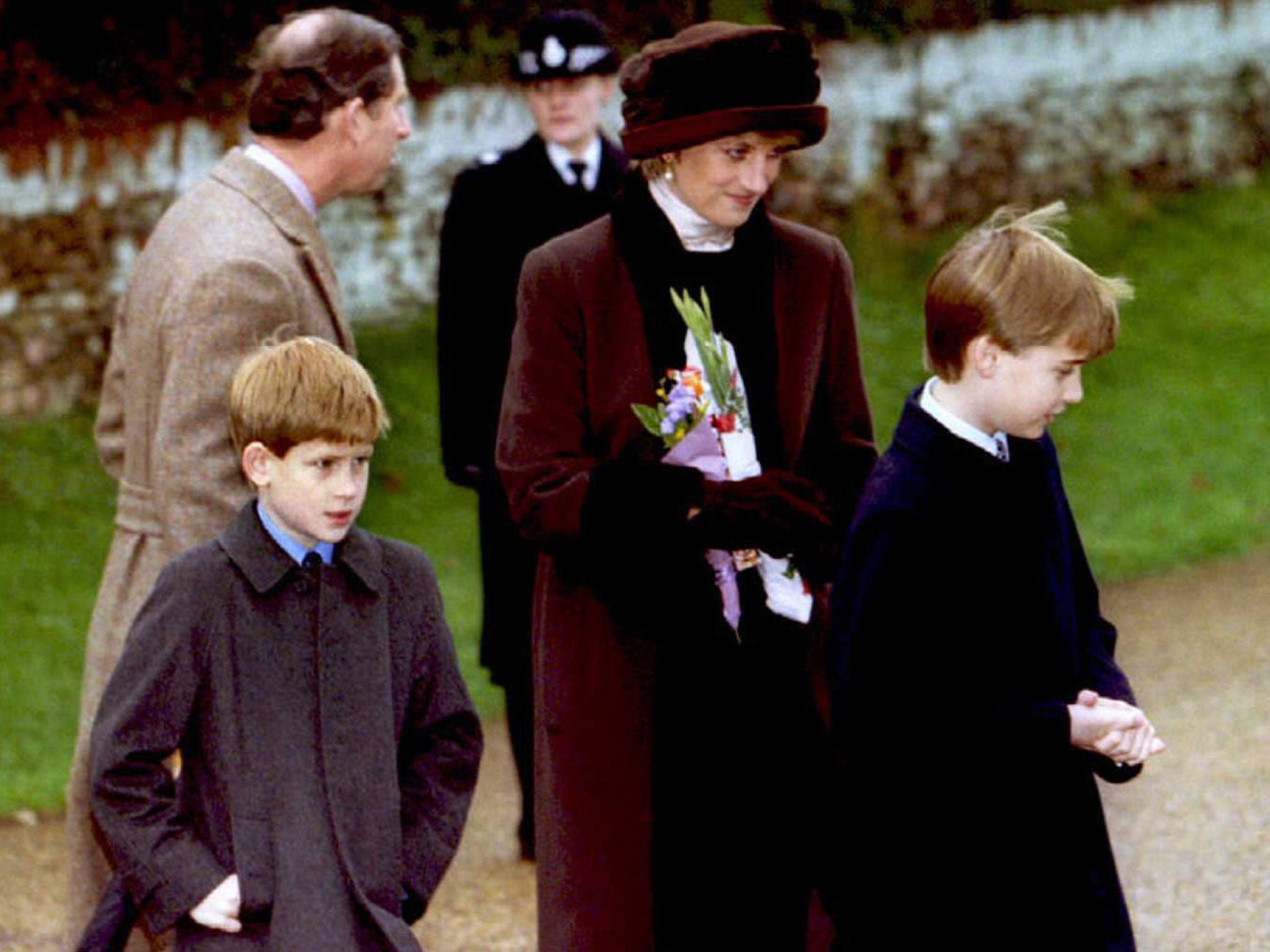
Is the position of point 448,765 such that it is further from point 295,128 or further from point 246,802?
point 295,128

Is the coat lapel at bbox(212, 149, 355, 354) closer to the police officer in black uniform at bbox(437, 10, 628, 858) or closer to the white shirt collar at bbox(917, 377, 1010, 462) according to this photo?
the white shirt collar at bbox(917, 377, 1010, 462)

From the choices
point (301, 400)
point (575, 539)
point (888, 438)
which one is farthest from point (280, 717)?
point (888, 438)

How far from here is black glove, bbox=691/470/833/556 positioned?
434 centimetres

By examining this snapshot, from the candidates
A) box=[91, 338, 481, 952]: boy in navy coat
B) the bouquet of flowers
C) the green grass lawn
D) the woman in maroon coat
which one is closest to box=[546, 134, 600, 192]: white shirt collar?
the woman in maroon coat

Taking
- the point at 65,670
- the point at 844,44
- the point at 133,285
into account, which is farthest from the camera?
the point at 844,44

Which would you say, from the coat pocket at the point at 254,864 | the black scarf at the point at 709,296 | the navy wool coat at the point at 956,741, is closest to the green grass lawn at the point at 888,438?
the black scarf at the point at 709,296

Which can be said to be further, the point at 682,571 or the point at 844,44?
the point at 844,44

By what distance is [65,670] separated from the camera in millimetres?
9391

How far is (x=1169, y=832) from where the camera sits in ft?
23.7

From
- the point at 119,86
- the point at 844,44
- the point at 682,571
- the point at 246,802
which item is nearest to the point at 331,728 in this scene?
the point at 246,802

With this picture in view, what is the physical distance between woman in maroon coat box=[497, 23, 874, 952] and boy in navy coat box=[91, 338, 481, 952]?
537 mm

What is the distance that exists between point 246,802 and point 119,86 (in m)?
8.91

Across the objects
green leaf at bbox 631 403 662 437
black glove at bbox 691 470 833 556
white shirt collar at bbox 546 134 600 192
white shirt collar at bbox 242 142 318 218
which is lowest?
black glove at bbox 691 470 833 556

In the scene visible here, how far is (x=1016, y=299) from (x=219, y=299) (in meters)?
1.45
